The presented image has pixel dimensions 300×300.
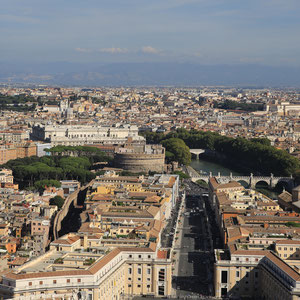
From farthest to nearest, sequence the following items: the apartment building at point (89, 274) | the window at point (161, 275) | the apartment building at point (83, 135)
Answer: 1. the apartment building at point (83, 135)
2. the window at point (161, 275)
3. the apartment building at point (89, 274)

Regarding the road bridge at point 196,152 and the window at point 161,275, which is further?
the road bridge at point 196,152

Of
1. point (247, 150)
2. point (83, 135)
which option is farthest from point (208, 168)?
point (83, 135)

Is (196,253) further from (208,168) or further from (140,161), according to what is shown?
(208,168)

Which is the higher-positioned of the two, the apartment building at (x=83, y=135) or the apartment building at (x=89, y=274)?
the apartment building at (x=89, y=274)

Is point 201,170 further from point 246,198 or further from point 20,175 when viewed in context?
point 246,198

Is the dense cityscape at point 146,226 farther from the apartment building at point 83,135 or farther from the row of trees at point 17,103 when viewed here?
the row of trees at point 17,103

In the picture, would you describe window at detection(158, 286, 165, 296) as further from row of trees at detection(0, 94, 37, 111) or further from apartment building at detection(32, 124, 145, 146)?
row of trees at detection(0, 94, 37, 111)

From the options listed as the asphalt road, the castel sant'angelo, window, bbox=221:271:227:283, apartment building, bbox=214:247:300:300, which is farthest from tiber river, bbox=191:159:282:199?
window, bbox=221:271:227:283

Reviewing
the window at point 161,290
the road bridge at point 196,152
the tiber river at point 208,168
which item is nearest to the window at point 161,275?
the window at point 161,290
